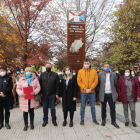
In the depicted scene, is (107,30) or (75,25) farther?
(107,30)

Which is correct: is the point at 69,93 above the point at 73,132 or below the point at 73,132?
above

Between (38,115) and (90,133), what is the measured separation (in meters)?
2.46

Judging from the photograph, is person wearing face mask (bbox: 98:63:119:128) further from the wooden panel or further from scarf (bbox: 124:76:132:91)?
the wooden panel

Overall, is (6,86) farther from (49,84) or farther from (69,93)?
(69,93)

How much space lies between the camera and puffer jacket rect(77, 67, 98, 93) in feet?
14.9

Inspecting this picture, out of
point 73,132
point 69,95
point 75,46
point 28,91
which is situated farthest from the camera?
point 75,46

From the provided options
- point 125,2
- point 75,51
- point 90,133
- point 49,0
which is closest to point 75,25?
point 75,51

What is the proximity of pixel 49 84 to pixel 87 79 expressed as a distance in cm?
121

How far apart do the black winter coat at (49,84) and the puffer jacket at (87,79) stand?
74cm

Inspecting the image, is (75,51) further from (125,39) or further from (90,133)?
(125,39)

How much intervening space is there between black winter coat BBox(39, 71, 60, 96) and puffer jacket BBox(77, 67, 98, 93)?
740 millimetres

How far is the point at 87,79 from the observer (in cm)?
457

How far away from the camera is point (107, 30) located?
13.6 m

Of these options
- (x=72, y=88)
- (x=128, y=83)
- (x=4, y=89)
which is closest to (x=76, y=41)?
(x=72, y=88)
